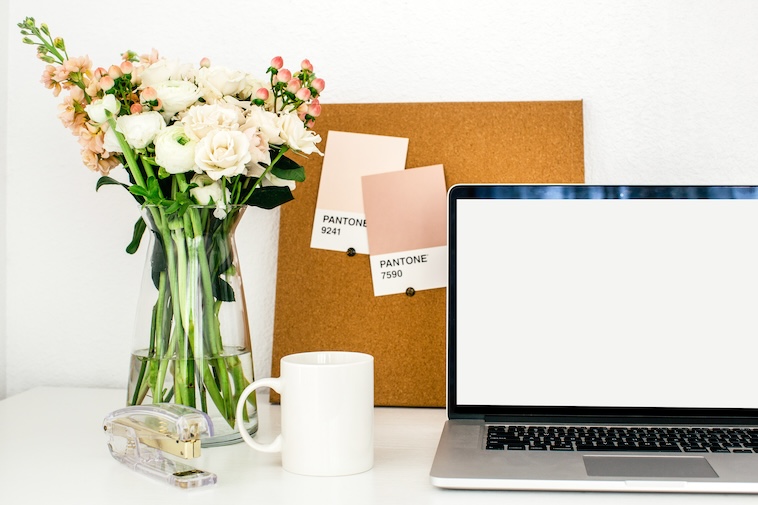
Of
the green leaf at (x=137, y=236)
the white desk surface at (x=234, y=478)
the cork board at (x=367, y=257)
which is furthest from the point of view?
the cork board at (x=367, y=257)

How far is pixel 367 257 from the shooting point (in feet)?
3.03

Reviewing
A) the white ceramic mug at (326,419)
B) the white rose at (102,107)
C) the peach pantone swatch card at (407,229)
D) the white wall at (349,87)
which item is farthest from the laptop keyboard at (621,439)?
the white rose at (102,107)

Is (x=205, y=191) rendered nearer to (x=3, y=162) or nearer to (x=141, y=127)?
(x=141, y=127)

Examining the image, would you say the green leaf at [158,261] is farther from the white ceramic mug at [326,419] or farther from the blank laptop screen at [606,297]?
the blank laptop screen at [606,297]

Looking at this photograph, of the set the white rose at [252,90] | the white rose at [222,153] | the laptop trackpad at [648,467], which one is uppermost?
the white rose at [252,90]

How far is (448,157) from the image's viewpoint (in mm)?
919

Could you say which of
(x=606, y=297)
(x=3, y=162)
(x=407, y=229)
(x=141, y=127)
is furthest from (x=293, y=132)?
(x=3, y=162)

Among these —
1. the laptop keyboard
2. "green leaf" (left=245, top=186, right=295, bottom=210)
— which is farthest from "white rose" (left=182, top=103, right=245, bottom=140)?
Result: the laptop keyboard

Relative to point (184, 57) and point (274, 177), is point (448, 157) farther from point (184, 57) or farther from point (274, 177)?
point (184, 57)

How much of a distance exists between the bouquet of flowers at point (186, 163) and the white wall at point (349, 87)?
0.22 m

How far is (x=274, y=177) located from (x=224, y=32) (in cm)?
32

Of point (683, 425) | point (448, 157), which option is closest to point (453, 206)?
point (448, 157)

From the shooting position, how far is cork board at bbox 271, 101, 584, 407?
91cm

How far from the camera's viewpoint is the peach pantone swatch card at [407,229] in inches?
35.6
